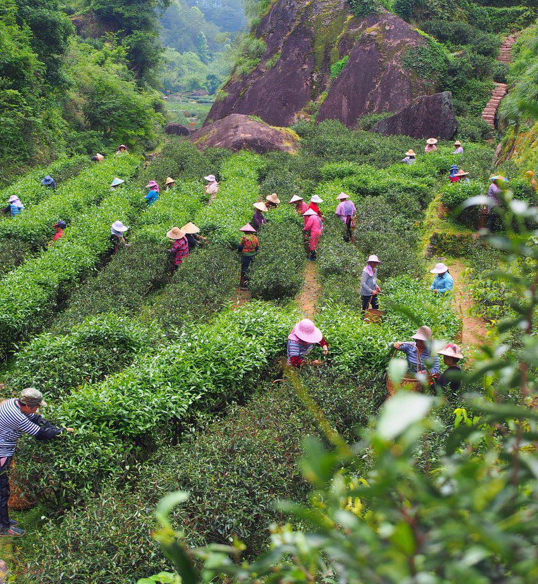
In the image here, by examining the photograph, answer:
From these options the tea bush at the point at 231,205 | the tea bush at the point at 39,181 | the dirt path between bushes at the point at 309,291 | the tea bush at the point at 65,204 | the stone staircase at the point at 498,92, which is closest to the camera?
the dirt path between bushes at the point at 309,291

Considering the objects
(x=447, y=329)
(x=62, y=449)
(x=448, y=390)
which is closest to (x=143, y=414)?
(x=62, y=449)

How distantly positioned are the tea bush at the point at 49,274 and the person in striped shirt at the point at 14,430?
2274 millimetres

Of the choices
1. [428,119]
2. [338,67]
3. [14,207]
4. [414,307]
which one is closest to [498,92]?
[428,119]

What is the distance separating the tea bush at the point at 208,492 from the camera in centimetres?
455

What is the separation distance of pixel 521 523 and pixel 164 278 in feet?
36.5

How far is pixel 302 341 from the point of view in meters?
7.36

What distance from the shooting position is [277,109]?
3020 centimetres

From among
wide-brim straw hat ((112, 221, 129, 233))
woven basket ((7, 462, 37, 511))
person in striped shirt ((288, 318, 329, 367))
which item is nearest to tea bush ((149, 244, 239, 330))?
person in striped shirt ((288, 318, 329, 367))

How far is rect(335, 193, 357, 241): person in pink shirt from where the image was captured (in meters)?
13.3

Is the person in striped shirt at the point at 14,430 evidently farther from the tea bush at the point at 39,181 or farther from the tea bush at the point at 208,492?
the tea bush at the point at 39,181

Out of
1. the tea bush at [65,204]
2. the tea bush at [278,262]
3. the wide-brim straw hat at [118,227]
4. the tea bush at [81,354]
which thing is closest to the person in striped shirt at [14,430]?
the tea bush at [81,354]

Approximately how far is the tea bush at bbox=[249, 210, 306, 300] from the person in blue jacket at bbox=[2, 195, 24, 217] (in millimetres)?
7183

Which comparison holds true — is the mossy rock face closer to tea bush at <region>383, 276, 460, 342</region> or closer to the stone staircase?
the stone staircase

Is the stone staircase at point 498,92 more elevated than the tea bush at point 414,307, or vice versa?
the stone staircase at point 498,92
